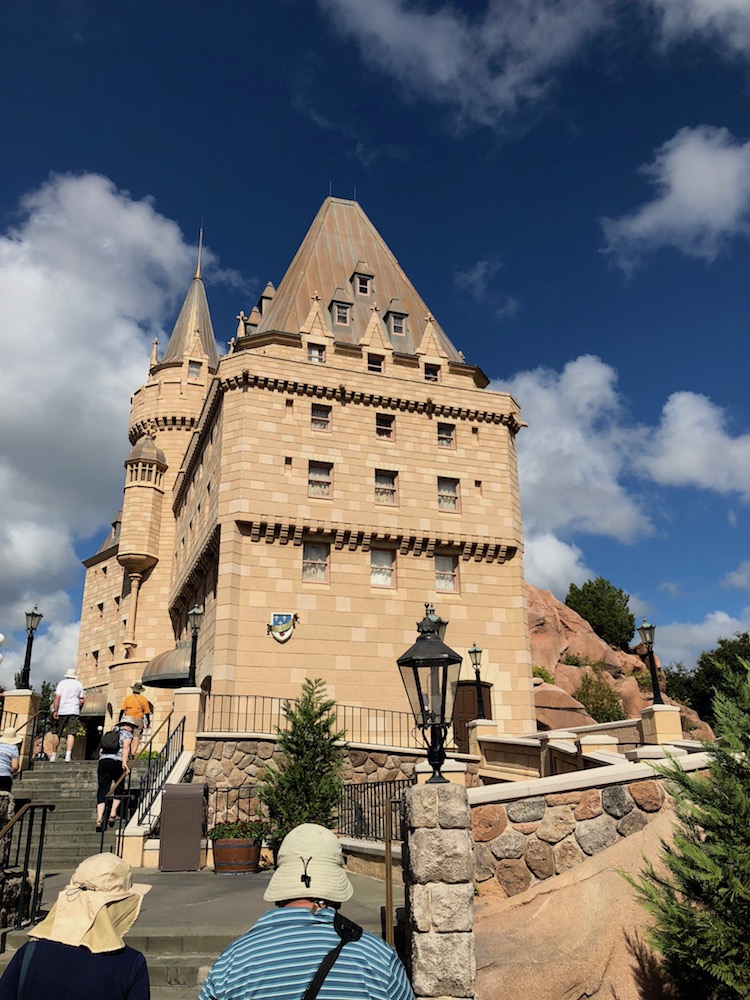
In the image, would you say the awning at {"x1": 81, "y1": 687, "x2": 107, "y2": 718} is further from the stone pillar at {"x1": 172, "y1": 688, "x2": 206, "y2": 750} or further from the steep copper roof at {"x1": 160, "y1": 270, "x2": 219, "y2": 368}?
the stone pillar at {"x1": 172, "y1": 688, "x2": 206, "y2": 750}

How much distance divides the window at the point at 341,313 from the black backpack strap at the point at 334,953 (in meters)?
29.5

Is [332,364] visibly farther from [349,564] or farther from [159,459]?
[159,459]

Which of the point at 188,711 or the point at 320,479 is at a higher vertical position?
the point at 320,479

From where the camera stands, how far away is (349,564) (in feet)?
83.5

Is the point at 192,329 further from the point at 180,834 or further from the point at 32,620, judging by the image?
the point at 180,834

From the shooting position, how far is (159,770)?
17.1m

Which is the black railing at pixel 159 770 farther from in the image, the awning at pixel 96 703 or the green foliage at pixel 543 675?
the green foliage at pixel 543 675

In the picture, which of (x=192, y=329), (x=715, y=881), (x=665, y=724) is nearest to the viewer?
(x=715, y=881)

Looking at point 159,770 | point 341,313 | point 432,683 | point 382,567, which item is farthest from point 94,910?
point 341,313

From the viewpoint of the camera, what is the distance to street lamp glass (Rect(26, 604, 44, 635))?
23094 mm

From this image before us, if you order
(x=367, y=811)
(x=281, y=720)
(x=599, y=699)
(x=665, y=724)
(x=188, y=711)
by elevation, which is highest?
(x=599, y=699)

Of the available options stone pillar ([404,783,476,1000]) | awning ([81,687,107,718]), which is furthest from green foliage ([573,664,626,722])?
stone pillar ([404,783,476,1000])

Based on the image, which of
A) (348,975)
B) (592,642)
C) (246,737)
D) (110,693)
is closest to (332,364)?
(246,737)

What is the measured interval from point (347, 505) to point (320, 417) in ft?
11.7
